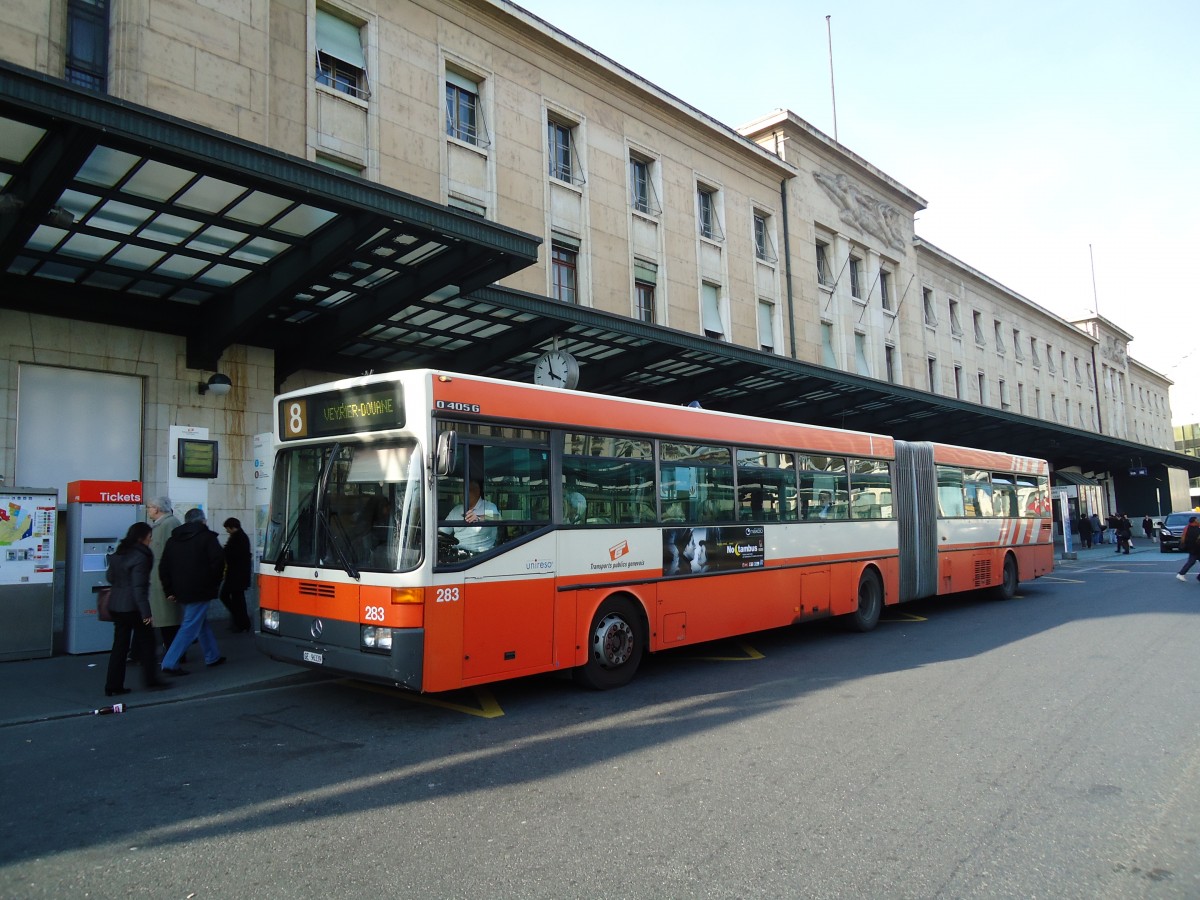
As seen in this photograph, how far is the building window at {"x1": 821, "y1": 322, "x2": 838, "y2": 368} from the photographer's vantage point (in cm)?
2834

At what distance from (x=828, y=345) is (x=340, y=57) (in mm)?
19000

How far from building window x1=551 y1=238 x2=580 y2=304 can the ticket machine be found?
10706mm

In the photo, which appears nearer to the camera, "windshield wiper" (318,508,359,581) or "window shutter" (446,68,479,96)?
"windshield wiper" (318,508,359,581)

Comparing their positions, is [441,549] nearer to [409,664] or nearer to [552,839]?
[409,664]

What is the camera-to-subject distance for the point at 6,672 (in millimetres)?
Answer: 8953

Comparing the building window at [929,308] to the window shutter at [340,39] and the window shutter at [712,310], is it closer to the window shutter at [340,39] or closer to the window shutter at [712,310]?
the window shutter at [712,310]

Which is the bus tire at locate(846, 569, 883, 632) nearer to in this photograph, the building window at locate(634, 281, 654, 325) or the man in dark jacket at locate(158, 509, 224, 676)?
the man in dark jacket at locate(158, 509, 224, 676)

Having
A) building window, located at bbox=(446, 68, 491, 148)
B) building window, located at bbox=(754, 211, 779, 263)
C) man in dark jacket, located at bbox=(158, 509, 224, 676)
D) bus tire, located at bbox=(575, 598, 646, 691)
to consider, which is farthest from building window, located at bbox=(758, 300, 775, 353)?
man in dark jacket, located at bbox=(158, 509, 224, 676)

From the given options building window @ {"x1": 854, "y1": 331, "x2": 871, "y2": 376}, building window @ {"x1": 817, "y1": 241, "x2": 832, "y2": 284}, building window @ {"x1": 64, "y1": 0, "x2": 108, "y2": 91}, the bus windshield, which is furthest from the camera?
building window @ {"x1": 854, "y1": 331, "x2": 871, "y2": 376}

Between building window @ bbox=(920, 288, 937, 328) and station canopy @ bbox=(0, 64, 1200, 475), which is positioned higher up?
building window @ bbox=(920, 288, 937, 328)

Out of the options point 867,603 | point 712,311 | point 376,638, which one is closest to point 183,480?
point 376,638

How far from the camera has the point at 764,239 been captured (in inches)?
1027

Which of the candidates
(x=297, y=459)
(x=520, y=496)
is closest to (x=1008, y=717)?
(x=520, y=496)

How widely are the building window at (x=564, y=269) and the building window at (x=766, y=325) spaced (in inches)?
311
